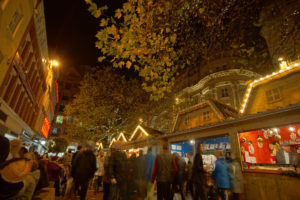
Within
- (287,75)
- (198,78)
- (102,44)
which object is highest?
(198,78)

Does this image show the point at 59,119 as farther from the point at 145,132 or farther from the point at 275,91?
the point at 275,91

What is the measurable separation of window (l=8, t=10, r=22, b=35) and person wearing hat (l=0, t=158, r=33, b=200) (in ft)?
36.2

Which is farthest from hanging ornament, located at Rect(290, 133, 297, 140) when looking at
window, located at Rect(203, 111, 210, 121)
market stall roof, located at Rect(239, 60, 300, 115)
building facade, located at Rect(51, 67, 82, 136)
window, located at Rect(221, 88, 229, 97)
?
building facade, located at Rect(51, 67, 82, 136)

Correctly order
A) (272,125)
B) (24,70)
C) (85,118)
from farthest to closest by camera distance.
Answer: (85,118) → (24,70) → (272,125)

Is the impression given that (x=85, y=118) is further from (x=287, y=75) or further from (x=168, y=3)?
(x=287, y=75)

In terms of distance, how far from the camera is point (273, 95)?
8625 millimetres

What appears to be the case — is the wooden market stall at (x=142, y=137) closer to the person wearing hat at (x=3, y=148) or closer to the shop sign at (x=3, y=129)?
the shop sign at (x=3, y=129)

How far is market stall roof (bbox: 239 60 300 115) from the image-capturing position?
795 cm

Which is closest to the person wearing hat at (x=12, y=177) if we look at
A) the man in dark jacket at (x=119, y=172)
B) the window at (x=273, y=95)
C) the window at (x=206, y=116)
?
the man in dark jacket at (x=119, y=172)

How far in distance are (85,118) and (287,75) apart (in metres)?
20.4

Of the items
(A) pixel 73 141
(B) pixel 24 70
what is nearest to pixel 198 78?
(B) pixel 24 70

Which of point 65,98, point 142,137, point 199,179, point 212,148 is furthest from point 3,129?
point 65,98

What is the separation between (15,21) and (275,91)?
1586 centimetres

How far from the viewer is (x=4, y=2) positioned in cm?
834
